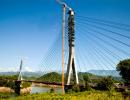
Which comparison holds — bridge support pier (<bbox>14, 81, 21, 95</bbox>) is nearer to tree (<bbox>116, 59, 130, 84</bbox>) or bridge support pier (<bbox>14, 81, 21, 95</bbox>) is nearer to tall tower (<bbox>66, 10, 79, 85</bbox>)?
tree (<bbox>116, 59, 130, 84</bbox>)

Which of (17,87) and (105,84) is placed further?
(17,87)

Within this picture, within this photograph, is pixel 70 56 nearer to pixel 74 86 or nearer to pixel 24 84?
pixel 74 86

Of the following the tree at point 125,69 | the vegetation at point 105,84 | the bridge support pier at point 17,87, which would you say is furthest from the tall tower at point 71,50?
the bridge support pier at point 17,87

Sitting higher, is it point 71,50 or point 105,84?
point 71,50

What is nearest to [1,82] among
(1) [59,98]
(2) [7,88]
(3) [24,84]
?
(2) [7,88]

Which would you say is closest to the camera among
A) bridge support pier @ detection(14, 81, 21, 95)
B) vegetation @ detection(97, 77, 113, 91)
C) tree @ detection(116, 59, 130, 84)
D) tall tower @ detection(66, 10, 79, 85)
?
tall tower @ detection(66, 10, 79, 85)

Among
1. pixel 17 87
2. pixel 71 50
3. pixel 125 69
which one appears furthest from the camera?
pixel 17 87

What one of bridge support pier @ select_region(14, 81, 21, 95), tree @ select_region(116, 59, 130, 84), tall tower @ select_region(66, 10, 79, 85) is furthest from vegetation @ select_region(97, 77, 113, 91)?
bridge support pier @ select_region(14, 81, 21, 95)

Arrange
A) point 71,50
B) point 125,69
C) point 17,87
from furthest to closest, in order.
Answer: point 17,87, point 125,69, point 71,50

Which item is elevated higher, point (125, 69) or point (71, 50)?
point (71, 50)

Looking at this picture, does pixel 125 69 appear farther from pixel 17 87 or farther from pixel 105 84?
pixel 17 87

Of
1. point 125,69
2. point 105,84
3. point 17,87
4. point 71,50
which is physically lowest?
point 105,84

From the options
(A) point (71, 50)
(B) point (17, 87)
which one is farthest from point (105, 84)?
(B) point (17, 87)

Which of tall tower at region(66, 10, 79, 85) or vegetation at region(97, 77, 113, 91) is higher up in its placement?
tall tower at region(66, 10, 79, 85)
